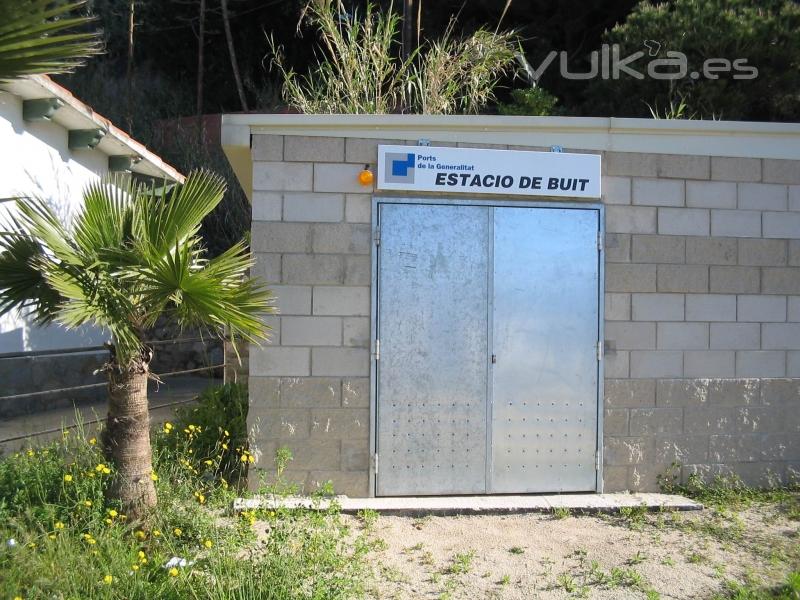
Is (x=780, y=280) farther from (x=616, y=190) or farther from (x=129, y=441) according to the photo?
(x=129, y=441)

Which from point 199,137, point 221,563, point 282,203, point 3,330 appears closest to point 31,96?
point 3,330

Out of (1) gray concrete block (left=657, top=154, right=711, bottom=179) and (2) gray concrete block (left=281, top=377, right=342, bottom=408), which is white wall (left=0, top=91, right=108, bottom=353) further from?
(1) gray concrete block (left=657, top=154, right=711, bottom=179)

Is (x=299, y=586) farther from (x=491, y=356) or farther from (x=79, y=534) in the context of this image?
(x=491, y=356)

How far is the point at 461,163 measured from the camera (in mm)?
6141

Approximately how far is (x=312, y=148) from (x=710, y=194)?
333cm

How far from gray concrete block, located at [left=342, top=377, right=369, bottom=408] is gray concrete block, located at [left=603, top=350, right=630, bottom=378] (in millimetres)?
1967

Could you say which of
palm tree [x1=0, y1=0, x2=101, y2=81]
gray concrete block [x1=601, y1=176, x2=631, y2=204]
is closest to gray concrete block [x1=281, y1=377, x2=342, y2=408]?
gray concrete block [x1=601, y1=176, x2=631, y2=204]

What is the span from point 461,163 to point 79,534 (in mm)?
3758

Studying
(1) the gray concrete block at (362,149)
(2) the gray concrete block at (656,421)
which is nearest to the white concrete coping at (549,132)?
(1) the gray concrete block at (362,149)

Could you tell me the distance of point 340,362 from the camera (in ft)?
20.0

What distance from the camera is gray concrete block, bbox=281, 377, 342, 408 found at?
6.04m

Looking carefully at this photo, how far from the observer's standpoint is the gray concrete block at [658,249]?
6.42 metres

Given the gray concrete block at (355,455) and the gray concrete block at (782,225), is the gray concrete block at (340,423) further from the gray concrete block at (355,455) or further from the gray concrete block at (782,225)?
the gray concrete block at (782,225)

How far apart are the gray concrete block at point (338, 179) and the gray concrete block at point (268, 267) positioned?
632 millimetres
